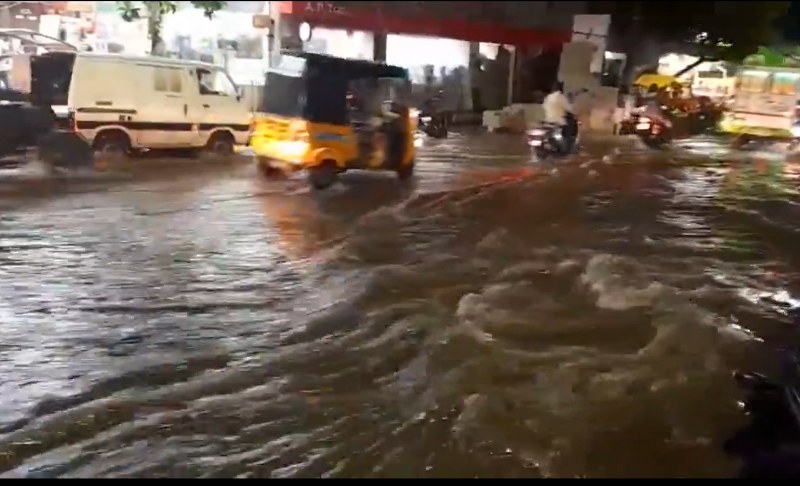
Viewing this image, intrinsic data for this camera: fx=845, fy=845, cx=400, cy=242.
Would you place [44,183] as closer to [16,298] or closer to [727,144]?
[16,298]

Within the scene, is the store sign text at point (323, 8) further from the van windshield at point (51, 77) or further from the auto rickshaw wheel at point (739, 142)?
the auto rickshaw wheel at point (739, 142)

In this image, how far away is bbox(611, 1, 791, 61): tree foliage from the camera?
1696 millimetres

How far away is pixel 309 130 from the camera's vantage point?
168 cm

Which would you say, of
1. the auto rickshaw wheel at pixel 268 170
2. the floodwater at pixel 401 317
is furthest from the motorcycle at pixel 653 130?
the auto rickshaw wheel at pixel 268 170

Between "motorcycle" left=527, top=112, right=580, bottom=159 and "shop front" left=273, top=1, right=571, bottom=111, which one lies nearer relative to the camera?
"shop front" left=273, top=1, right=571, bottom=111

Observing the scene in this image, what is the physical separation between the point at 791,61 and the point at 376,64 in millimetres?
820

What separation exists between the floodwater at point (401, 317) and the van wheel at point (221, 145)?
0.04m

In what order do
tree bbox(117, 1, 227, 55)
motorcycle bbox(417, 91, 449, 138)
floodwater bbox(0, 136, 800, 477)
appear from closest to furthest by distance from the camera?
floodwater bbox(0, 136, 800, 477), tree bbox(117, 1, 227, 55), motorcycle bbox(417, 91, 449, 138)

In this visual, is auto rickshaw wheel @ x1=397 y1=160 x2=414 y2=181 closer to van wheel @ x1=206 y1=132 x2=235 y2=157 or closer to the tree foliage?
van wheel @ x1=206 y1=132 x2=235 y2=157

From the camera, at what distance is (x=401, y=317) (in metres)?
1.55

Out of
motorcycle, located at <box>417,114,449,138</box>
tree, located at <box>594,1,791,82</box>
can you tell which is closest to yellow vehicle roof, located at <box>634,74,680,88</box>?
tree, located at <box>594,1,791,82</box>

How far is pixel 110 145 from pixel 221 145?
0.22 meters

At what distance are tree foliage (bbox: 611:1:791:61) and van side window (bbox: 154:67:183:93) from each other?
2.93ft

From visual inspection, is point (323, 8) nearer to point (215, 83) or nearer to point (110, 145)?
point (215, 83)
